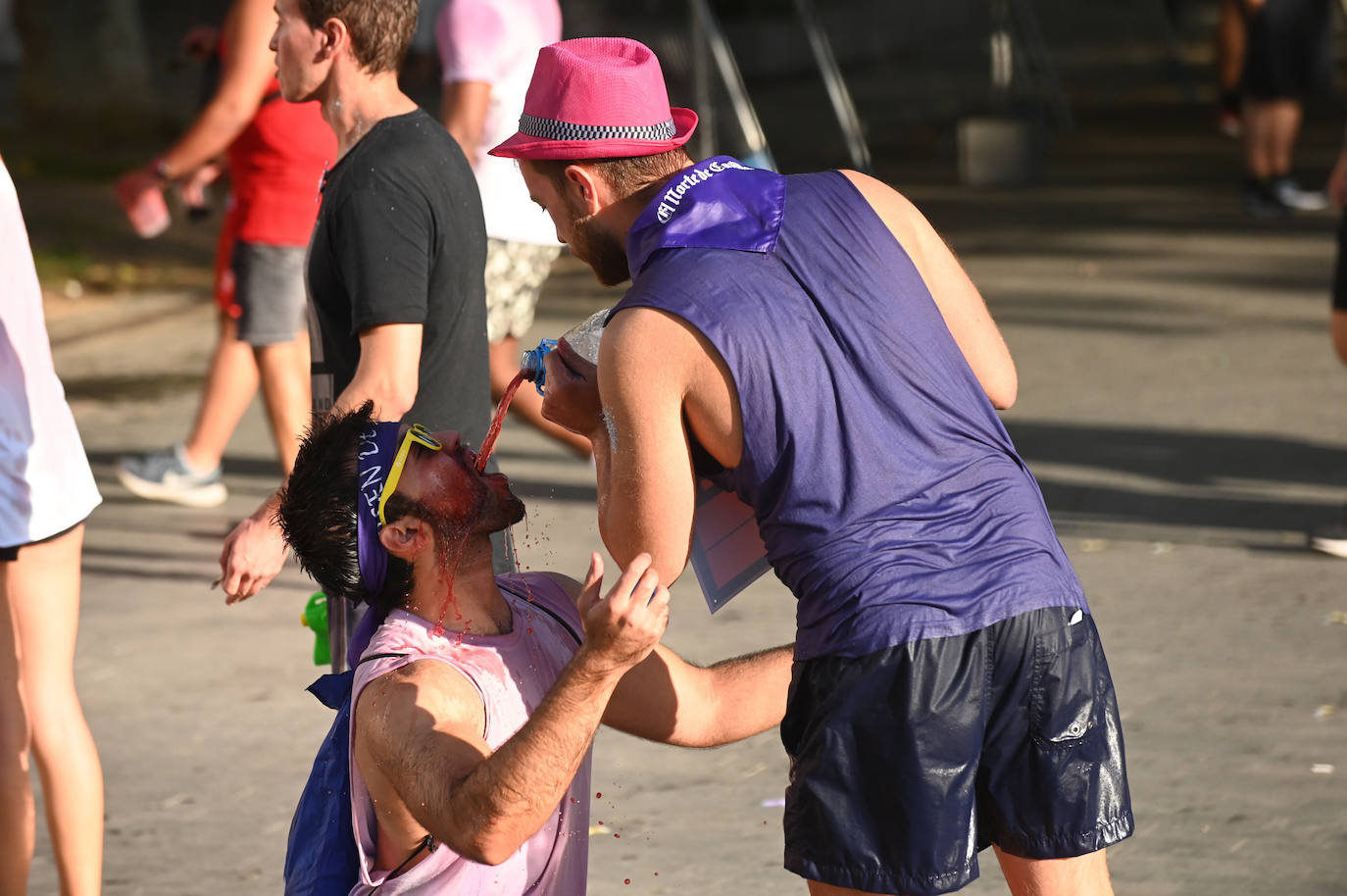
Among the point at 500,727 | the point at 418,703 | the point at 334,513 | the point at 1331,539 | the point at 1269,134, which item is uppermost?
the point at 334,513

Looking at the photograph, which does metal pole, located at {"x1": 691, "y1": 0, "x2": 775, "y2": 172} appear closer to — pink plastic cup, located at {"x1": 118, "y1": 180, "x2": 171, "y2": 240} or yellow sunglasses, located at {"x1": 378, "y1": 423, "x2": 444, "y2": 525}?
pink plastic cup, located at {"x1": 118, "y1": 180, "x2": 171, "y2": 240}

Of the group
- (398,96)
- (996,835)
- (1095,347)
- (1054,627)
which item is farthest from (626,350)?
(1095,347)

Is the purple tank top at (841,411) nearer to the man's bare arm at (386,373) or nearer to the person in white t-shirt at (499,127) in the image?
the man's bare arm at (386,373)

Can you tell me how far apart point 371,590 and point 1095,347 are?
7.35 metres

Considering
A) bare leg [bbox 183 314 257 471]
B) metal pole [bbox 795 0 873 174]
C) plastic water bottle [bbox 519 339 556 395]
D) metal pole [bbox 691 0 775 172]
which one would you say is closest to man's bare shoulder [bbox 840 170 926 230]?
plastic water bottle [bbox 519 339 556 395]

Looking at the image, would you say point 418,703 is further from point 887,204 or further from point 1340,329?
point 1340,329

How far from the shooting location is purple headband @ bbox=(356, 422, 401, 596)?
2.64m

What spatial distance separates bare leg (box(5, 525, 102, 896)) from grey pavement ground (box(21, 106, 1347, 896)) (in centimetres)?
70

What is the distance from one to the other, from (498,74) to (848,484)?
137 inches

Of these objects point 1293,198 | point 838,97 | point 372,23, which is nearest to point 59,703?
point 372,23

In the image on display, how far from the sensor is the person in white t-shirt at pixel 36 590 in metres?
3.30

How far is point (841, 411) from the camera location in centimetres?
253

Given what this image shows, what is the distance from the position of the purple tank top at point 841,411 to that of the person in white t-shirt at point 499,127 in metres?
3.04

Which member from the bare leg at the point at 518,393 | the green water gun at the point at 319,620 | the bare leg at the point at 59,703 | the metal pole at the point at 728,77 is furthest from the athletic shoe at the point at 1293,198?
the bare leg at the point at 59,703
